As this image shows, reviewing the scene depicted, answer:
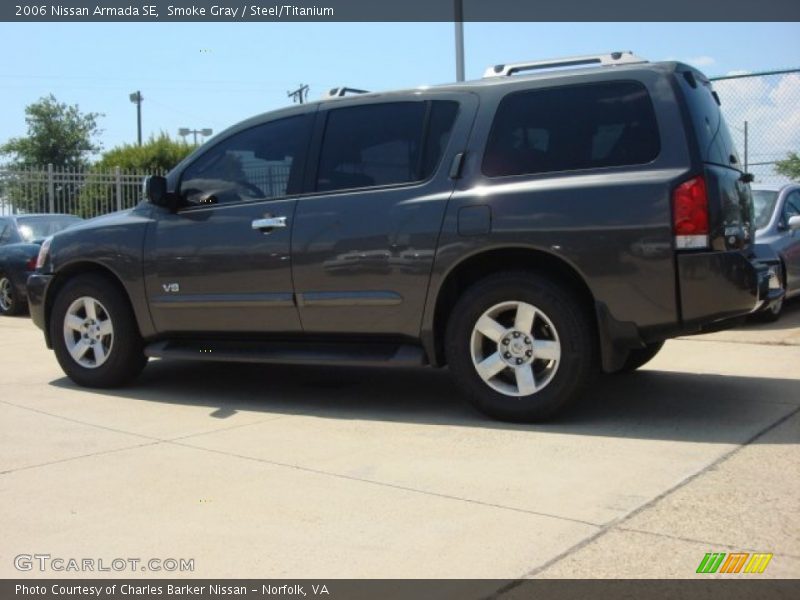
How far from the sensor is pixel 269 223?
559cm

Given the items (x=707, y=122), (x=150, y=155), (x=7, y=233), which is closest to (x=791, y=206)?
(x=707, y=122)

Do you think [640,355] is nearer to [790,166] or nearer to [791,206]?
[791,206]

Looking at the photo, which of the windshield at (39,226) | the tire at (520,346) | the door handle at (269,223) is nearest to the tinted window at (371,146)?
the door handle at (269,223)

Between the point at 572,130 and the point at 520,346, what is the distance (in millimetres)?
1237

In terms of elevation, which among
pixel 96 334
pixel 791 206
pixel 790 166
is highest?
pixel 790 166

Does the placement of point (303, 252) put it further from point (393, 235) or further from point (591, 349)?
point (591, 349)

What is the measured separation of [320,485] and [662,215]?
2.20m

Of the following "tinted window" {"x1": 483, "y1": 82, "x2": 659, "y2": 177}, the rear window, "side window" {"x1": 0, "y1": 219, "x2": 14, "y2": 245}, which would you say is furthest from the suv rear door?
"side window" {"x1": 0, "y1": 219, "x2": 14, "y2": 245}

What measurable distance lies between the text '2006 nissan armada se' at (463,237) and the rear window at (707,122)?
0.8 inches

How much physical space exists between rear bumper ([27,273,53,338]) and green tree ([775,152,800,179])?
31.2ft

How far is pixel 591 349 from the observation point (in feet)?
15.7
